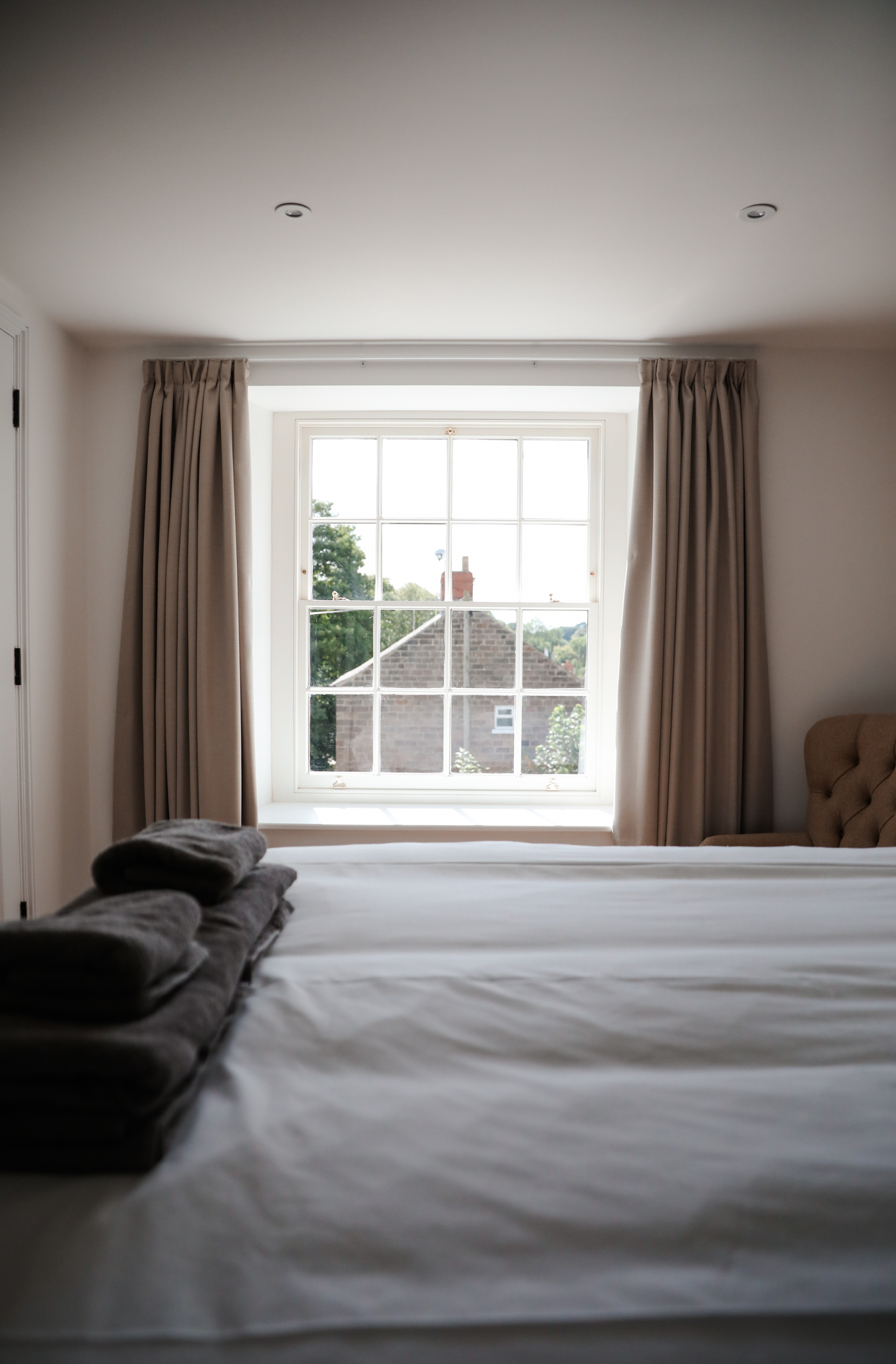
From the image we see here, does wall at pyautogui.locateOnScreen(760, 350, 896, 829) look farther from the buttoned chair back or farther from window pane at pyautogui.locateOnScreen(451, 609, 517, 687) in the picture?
window pane at pyautogui.locateOnScreen(451, 609, 517, 687)

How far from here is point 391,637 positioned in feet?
12.3

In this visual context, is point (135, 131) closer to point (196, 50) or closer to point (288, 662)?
point (196, 50)

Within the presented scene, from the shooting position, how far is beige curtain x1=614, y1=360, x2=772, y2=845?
316cm

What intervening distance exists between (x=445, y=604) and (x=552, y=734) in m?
0.76

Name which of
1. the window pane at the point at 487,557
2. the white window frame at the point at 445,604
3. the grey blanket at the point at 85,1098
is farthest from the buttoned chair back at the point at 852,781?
the grey blanket at the point at 85,1098

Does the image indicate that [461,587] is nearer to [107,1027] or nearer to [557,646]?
[557,646]

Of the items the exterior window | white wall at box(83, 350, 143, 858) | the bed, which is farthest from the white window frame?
the bed

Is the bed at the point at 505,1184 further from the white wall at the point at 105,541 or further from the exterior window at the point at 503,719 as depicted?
the exterior window at the point at 503,719

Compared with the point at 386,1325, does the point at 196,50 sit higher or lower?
higher

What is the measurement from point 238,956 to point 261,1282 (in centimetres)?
50

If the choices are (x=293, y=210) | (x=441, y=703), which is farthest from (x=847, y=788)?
(x=293, y=210)

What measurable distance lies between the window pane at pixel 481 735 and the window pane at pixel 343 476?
0.97 meters

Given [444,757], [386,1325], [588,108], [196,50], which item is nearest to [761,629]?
[444,757]

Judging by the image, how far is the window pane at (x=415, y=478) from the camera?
3744 millimetres
